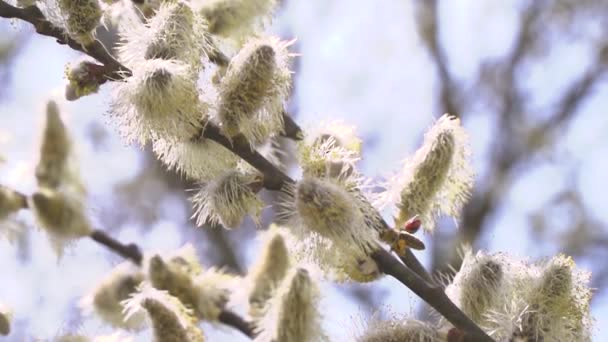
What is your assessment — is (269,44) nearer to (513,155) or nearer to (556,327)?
(556,327)

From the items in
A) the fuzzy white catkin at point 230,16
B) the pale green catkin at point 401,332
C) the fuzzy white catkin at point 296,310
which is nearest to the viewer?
the fuzzy white catkin at point 296,310

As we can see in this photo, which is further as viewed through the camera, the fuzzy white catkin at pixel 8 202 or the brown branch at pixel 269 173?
the fuzzy white catkin at pixel 8 202

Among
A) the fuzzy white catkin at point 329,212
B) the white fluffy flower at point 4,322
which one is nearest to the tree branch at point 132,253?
the white fluffy flower at point 4,322

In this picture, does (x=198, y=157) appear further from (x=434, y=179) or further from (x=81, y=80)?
(x=434, y=179)

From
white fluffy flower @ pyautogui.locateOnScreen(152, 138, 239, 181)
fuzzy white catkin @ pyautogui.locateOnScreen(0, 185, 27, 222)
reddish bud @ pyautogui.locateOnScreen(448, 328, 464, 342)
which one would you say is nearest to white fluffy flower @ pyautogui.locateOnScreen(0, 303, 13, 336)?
fuzzy white catkin @ pyautogui.locateOnScreen(0, 185, 27, 222)

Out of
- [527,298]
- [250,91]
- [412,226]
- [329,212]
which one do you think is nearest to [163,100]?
[250,91]

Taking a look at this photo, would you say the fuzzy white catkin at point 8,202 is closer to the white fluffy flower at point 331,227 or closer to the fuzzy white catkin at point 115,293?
the fuzzy white catkin at point 115,293
